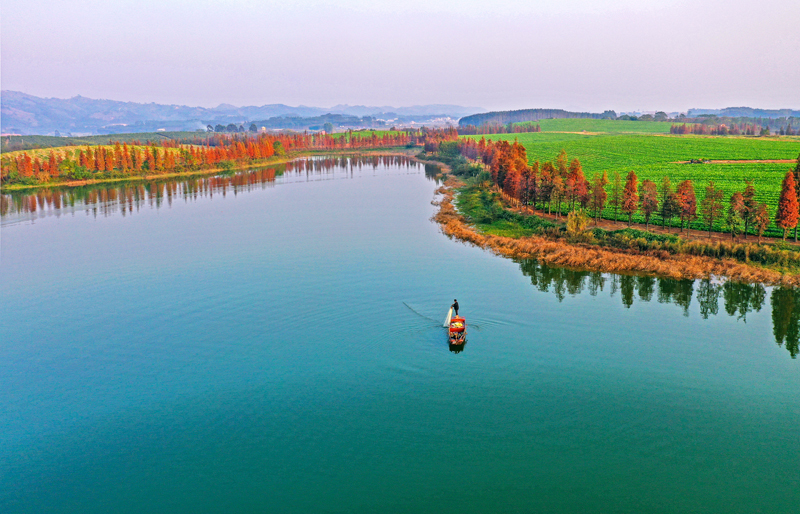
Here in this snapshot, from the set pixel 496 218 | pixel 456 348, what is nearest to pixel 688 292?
pixel 456 348

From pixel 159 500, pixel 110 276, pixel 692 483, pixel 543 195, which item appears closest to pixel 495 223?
pixel 543 195

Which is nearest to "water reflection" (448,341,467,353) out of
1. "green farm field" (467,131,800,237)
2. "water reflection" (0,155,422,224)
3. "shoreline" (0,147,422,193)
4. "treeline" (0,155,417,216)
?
"green farm field" (467,131,800,237)

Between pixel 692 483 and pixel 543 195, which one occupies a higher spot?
pixel 543 195

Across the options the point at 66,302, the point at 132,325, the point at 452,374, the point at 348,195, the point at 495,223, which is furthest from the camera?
the point at 348,195

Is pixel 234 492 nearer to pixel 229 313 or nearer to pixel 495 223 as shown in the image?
pixel 229 313

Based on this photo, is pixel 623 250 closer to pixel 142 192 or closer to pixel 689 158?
pixel 689 158

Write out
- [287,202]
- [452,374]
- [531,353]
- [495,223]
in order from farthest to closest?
1. [287,202]
2. [495,223]
3. [531,353]
4. [452,374]

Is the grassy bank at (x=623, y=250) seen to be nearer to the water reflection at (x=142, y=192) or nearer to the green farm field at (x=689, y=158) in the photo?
the green farm field at (x=689, y=158)
